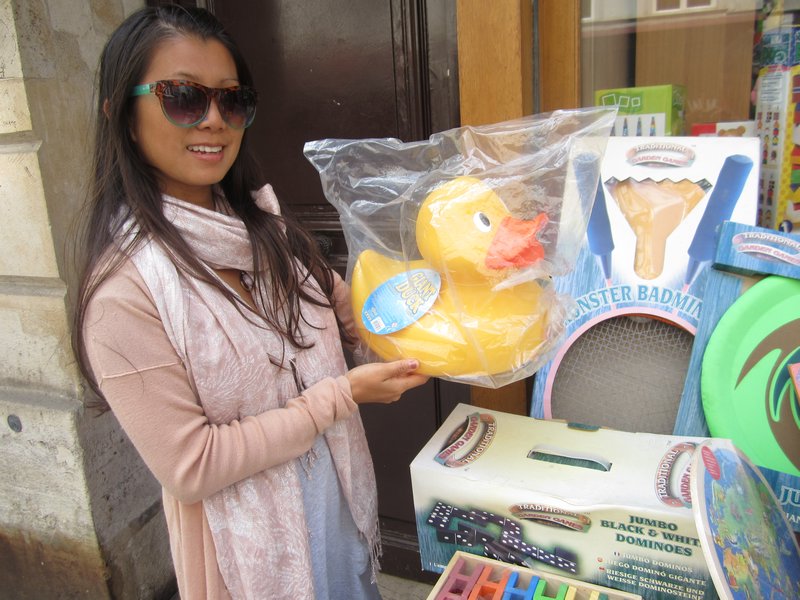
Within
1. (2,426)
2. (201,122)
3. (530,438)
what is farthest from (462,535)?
(2,426)

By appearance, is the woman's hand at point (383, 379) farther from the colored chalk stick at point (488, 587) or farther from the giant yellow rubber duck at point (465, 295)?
the colored chalk stick at point (488, 587)

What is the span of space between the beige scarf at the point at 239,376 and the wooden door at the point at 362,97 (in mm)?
852

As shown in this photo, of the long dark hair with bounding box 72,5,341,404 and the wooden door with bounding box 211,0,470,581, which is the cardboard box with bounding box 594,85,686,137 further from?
the long dark hair with bounding box 72,5,341,404

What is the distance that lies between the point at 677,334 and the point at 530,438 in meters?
0.39

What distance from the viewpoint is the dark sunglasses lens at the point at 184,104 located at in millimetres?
1057

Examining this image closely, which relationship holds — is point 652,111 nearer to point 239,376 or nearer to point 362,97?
point 362,97

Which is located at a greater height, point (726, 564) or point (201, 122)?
point (201, 122)

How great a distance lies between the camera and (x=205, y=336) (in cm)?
107

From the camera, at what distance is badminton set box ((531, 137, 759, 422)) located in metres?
1.20

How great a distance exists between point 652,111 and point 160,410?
1319mm

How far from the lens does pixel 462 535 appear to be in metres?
1.11

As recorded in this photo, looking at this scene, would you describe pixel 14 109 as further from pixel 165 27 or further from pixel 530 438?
pixel 530 438

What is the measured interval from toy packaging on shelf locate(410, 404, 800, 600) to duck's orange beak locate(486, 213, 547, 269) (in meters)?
0.37

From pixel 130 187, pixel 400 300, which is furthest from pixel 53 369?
pixel 400 300
